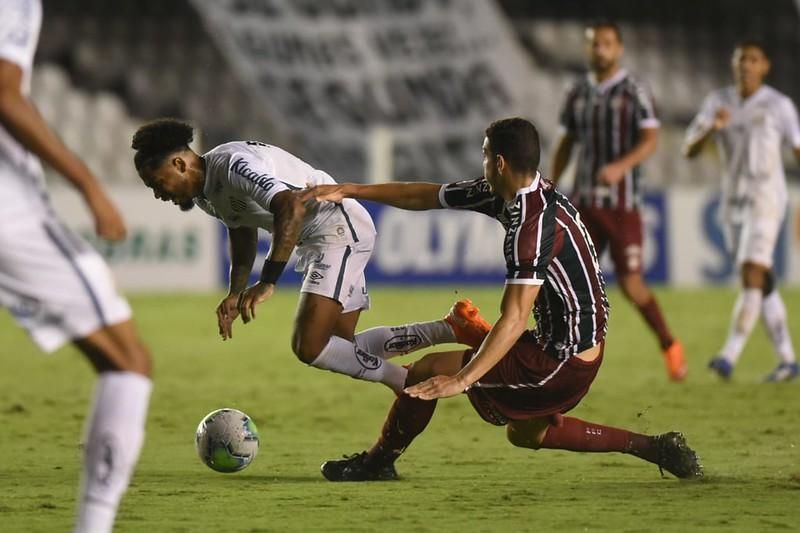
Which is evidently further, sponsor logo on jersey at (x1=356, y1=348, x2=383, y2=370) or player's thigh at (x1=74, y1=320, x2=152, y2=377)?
sponsor logo on jersey at (x1=356, y1=348, x2=383, y2=370)

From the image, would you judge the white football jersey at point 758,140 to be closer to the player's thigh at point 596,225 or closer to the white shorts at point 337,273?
the player's thigh at point 596,225

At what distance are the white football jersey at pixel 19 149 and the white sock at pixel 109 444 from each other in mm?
535

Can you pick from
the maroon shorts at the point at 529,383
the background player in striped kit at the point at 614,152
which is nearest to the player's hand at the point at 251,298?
the maroon shorts at the point at 529,383

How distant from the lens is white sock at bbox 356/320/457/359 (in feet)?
22.4

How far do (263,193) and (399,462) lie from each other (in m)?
1.48

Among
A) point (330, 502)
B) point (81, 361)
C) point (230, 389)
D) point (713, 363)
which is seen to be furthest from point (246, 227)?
point (81, 361)

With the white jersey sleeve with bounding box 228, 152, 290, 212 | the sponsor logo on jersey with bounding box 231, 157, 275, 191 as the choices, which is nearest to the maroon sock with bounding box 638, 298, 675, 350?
the white jersey sleeve with bounding box 228, 152, 290, 212

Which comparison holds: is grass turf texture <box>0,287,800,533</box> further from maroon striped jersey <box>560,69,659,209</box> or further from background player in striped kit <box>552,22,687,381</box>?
maroon striped jersey <box>560,69,659,209</box>

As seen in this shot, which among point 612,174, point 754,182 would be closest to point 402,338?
point 612,174

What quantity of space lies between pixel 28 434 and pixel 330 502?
8.68ft

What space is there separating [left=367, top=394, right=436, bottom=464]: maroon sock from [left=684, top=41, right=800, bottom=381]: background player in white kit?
4.29 metres

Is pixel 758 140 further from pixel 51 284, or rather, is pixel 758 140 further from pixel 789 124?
pixel 51 284

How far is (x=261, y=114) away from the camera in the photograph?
21938 mm

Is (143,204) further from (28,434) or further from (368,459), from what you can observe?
(368,459)
